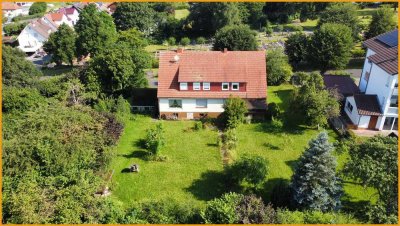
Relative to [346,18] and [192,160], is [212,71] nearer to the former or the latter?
[192,160]

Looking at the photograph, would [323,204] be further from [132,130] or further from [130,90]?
[130,90]

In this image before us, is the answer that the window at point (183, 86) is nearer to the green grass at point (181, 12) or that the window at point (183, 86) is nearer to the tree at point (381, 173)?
the tree at point (381, 173)

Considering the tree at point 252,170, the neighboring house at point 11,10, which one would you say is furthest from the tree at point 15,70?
the neighboring house at point 11,10

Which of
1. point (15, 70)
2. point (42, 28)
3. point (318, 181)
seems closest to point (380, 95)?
point (318, 181)

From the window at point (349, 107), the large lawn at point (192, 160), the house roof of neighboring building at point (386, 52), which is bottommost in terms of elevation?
the large lawn at point (192, 160)

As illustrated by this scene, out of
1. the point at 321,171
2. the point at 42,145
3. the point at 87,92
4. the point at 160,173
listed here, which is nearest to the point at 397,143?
the point at 321,171

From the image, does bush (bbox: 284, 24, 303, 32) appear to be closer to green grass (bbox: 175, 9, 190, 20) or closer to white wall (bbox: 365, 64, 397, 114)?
green grass (bbox: 175, 9, 190, 20)
